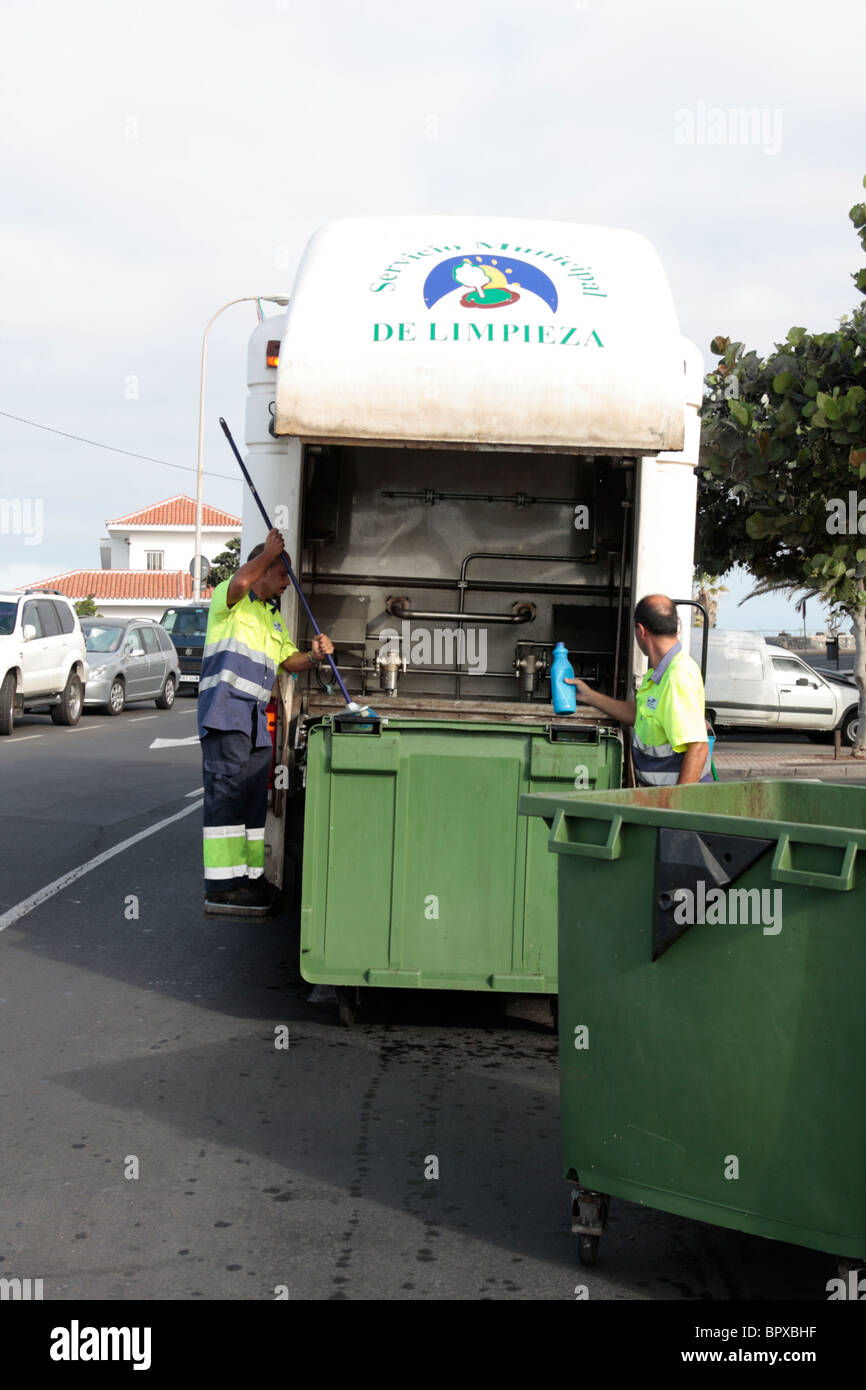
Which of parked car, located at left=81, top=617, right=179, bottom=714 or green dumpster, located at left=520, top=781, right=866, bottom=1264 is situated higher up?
green dumpster, located at left=520, top=781, right=866, bottom=1264

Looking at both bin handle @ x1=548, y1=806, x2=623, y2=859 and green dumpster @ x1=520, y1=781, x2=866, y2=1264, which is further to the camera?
bin handle @ x1=548, y1=806, x2=623, y2=859

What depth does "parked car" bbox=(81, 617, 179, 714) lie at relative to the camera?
2267 cm

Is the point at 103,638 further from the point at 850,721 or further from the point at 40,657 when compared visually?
the point at 850,721

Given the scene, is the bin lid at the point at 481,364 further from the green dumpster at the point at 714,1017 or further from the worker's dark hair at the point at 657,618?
the green dumpster at the point at 714,1017

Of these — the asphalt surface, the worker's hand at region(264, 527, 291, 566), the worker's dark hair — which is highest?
the worker's hand at region(264, 527, 291, 566)

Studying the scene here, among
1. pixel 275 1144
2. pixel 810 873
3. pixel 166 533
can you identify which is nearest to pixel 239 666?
pixel 275 1144

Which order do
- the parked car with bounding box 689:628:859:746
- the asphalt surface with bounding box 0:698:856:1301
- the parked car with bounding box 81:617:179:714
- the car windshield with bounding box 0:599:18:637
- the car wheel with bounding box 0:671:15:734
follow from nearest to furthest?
the asphalt surface with bounding box 0:698:856:1301, the car wheel with bounding box 0:671:15:734, the car windshield with bounding box 0:599:18:637, the parked car with bounding box 81:617:179:714, the parked car with bounding box 689:628:859:746

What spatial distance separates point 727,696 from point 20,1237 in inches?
814

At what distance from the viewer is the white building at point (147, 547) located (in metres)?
67.6

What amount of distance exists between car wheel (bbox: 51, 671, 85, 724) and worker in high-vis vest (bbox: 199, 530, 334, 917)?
13966mm

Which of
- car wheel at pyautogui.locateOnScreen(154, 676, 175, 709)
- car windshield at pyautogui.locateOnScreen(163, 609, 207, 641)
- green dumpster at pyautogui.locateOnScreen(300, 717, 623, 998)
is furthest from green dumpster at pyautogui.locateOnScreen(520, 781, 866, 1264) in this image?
car windshield at pyautogui.locateOnScreen(163, 609, 207, 641)

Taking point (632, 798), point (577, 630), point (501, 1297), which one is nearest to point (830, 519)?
point (577, 630)

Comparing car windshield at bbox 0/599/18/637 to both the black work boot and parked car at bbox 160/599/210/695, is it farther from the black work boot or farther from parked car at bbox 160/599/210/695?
the black work boot

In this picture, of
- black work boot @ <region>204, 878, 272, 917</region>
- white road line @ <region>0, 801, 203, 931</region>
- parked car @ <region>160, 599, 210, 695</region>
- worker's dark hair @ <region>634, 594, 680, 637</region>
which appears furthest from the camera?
parked car @ <region>160, 599, 210, 695</region>
